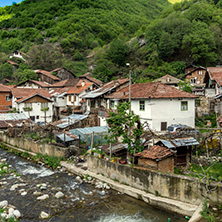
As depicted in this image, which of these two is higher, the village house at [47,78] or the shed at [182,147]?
the village house at [47,78]

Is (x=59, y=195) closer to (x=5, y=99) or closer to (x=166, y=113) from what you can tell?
(x=166, y=113)

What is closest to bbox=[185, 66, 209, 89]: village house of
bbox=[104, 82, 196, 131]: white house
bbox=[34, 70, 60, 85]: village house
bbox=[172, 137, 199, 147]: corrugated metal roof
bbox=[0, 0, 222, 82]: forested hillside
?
bbox=[0, 0, 222, 82]: forested hillside

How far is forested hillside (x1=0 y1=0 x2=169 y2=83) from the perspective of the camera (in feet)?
245

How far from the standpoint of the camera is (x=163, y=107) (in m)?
21.2

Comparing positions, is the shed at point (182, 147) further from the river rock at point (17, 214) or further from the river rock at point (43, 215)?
the river rock at point (17, 214)

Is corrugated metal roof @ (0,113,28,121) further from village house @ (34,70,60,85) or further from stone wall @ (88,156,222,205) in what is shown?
village house @ (34,70,60,85)

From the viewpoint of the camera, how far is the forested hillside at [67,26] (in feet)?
245

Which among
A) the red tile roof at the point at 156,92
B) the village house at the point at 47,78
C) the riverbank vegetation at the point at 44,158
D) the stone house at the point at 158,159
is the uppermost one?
the village house at the point at 47,78

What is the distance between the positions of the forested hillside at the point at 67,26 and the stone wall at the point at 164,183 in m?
60.2

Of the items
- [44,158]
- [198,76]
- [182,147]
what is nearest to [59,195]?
[44,158]

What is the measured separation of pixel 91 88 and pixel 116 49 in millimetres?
26444

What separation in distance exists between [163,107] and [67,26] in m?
87.4

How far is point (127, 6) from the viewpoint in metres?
128

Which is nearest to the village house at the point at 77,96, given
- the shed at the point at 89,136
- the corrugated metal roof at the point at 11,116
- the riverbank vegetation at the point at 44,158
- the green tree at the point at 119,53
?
the corrugated metal roof at the point at 11,116
